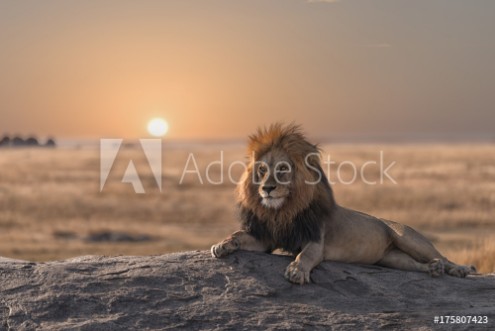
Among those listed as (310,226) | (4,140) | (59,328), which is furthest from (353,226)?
(4,140)

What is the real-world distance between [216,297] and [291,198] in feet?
2.99

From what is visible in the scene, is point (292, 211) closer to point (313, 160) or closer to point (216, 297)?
point (313, 160)

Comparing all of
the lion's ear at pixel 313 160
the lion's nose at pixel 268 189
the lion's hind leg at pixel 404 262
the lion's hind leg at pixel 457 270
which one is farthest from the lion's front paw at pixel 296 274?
the lion's hind leg at pixel 457 270

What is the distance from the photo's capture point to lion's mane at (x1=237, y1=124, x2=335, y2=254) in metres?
6.21

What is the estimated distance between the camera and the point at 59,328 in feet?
19.2

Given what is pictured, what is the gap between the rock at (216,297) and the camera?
595 centimetres

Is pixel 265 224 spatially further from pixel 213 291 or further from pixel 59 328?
pixel 59 328

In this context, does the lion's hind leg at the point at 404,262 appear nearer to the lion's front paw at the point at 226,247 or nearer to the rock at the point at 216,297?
the rock at the point at 216,297

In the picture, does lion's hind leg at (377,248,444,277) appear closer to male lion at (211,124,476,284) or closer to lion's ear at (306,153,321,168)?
male lion at (211,124,476,284)

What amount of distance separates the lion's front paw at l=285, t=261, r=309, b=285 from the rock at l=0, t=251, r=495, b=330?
0.06 meters

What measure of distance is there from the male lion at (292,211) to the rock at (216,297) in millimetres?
129

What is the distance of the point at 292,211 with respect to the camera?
6215 mm

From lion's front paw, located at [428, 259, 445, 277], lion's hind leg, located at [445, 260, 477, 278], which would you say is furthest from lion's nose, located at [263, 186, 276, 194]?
lion's hind leg, located at [445, 260, 477, 278]

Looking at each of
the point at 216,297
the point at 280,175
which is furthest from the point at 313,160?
the point at 216,297
